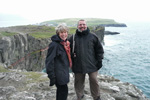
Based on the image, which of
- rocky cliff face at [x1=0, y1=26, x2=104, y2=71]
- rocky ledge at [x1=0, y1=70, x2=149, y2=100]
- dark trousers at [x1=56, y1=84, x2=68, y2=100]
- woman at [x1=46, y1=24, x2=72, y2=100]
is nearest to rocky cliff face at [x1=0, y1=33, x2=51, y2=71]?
rocky cliff face at [x1=0, y1=26, x2=104, y2=71]

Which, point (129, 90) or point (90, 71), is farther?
point (129, 90)

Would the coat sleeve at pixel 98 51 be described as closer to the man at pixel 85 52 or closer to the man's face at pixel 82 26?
the man at pixel 85 52

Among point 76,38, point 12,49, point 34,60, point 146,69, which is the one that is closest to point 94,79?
point 76,38

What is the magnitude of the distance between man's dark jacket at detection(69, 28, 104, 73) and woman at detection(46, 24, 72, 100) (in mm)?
731

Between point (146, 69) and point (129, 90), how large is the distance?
31.0m

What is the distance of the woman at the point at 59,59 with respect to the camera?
495 centimetres

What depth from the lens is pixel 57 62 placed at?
17.0 feet

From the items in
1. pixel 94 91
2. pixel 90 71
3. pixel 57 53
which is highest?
pixel 57 53

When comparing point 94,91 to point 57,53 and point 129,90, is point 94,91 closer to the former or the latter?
point 57,53

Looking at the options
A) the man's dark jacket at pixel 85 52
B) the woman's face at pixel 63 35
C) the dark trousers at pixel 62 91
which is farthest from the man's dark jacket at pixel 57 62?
the man's dark jacket at pixel 85 52

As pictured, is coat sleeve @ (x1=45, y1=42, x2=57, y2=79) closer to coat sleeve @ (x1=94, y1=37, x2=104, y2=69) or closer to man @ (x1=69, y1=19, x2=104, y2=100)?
man @ (x1=69, y1=19, x2=104, y2=100)

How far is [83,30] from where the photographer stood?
229 inches

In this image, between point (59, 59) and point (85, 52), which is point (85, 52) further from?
point (59, 59)

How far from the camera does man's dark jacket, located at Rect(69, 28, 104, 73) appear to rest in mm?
5898
